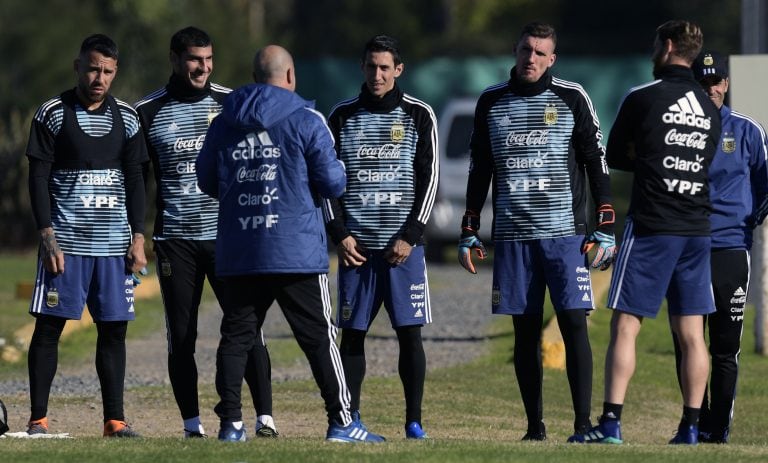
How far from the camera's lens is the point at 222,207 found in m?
9.13

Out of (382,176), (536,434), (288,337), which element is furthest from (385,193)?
(288,337)

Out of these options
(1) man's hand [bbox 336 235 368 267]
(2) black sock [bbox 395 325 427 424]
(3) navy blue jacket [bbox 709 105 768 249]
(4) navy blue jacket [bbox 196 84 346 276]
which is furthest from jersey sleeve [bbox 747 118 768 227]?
(4) navy blue jacket [bbox 196 84 346 276]

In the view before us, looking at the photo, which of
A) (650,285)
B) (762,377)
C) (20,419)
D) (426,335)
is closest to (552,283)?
(650,285)

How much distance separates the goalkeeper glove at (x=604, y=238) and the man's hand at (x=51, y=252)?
9.49ft

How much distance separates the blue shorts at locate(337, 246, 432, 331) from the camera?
10039 mm

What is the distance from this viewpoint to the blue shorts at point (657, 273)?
919cm

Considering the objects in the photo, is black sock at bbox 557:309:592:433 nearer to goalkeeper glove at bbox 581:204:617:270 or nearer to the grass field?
goalkeeper glove at bbox 581:204:617:270

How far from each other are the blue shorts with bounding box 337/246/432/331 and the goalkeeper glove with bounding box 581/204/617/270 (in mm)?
980

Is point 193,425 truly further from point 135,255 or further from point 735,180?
point 735,180

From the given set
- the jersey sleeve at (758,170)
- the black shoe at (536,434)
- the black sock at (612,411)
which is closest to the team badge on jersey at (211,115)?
the black shoe at (536,434)

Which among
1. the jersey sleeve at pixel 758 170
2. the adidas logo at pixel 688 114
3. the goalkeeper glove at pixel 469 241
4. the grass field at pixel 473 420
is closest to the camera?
the grass field at pixel 473 420

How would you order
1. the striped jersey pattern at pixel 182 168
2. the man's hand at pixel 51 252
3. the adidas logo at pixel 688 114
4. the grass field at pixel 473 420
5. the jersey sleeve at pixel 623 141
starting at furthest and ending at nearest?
1. the striped jersey pattern at pixel 182 168
2. the man's hand at pixel 51 252
3. the jersey sleeve at pixel 623 141
4. the adidas logo at pixel 688 114
5. the grass field at pixel 473 420

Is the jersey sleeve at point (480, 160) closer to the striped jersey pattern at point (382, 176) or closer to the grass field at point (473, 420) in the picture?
the striped jersey pattern at point (382, 176)

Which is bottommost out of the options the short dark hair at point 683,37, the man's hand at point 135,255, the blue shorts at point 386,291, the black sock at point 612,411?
the black sock at point 612,411
